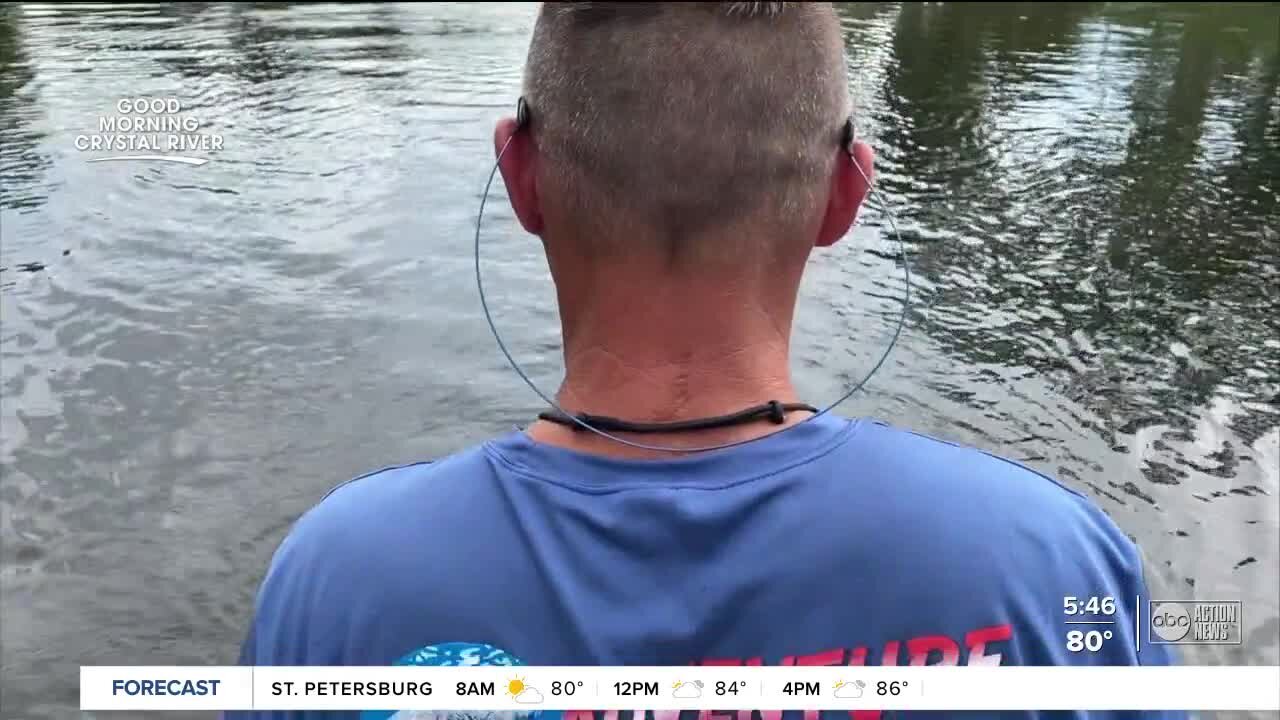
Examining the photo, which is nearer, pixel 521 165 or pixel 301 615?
pixel 301 615

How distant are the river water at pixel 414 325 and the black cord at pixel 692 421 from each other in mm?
6693

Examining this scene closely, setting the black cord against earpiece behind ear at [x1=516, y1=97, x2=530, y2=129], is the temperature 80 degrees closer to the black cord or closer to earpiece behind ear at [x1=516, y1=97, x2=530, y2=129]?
the black cord

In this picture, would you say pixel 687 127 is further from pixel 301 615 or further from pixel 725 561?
pixel 301 615

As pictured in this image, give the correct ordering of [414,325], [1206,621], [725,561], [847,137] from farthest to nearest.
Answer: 1. [414,325]
2. [1206,621]
3. [847,137]
4. [725,561]

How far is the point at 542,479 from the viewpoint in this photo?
1.71m

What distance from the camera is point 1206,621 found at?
7.80m

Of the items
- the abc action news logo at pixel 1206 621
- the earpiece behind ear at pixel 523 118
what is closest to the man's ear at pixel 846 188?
the earpiece behind ear at pixel 523 118

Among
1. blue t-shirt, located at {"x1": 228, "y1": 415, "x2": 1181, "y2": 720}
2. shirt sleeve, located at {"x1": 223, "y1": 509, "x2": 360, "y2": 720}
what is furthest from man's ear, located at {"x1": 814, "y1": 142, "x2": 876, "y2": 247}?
shirt sleeve, located at {"x1": 223, "y1": 509, "x2": 360, "y2": 720}

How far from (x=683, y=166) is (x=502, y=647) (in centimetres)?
88

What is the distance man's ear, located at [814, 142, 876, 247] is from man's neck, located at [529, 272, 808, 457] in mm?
271

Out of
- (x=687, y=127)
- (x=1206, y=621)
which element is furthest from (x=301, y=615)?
(x=1206, y=621)

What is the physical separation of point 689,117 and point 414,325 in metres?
11.0

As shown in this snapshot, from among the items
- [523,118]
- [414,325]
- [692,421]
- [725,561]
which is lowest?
[414,325]

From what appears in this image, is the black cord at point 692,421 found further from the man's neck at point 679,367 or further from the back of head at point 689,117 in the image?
the back of head at point 689,117
